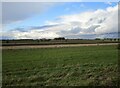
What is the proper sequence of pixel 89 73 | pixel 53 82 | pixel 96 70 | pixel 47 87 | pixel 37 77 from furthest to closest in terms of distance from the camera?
pixel 96 70 < pixel 89 73 < pixel 37 77 < pixel 53 82 < pixel 47 87

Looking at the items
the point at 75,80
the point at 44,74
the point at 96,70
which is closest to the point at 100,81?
the point at 75,80

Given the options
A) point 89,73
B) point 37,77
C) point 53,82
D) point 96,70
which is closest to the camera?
point 53,82

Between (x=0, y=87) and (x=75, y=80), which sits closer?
(x=0, y=87)

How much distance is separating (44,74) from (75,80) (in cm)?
219

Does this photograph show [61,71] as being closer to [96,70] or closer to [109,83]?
[96,70]

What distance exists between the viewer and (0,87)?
11.3 meters

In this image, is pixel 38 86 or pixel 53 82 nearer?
pixel 38 86

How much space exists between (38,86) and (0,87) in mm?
1860

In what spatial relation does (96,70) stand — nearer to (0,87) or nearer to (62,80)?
(62,80)

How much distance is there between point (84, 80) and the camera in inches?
492

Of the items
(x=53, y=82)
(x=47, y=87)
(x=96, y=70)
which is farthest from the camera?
(x=96, y=70)

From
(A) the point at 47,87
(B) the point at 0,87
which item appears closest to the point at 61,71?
(A) the point at 47,87

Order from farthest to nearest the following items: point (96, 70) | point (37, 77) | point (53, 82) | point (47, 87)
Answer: point (96, 70)
point (37, 77)
point (53, 82)
point (47, 87)

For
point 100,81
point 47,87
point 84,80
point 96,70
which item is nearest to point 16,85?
point 47,87
